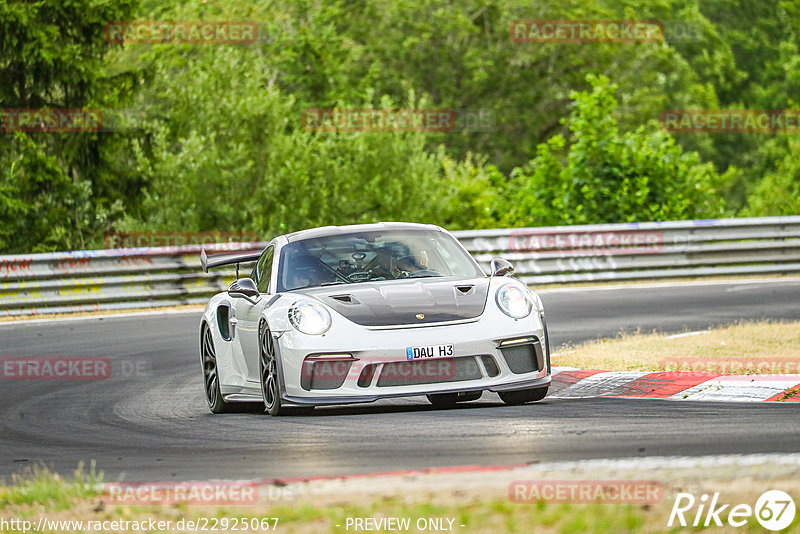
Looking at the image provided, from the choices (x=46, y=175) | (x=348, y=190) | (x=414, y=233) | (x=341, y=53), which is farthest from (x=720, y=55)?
(x=414, y=233)

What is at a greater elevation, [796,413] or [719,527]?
[719,527]

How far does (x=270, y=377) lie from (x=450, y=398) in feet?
4.04

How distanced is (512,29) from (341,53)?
341 inches

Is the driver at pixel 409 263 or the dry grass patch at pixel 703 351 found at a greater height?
the driver at pixel 409 263

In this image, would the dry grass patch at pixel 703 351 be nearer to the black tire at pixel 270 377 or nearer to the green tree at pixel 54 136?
the black tire at pixel 270 377

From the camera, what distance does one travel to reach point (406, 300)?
9.06m

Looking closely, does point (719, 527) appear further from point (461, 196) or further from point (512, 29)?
point (512, 29)

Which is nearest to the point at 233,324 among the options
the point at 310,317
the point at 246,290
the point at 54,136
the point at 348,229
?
the point at 246,290

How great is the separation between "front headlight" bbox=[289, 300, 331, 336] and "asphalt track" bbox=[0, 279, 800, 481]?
0.58 m

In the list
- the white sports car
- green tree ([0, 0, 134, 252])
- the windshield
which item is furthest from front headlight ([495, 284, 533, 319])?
green tree ([0, 0, 134, 252])

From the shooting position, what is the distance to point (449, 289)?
30.5 ft

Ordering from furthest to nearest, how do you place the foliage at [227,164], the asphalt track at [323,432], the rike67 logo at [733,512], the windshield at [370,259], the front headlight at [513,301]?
the foliage at [227,164], the windshield at [370,259], the front headlight at [513,301], the asphalt track at [323,432], the rike67 logo at [733,512]

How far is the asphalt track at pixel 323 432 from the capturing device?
6.90m

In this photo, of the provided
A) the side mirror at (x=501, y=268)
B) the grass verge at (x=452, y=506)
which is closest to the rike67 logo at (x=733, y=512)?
the grass verge at (x=452, y=506)
